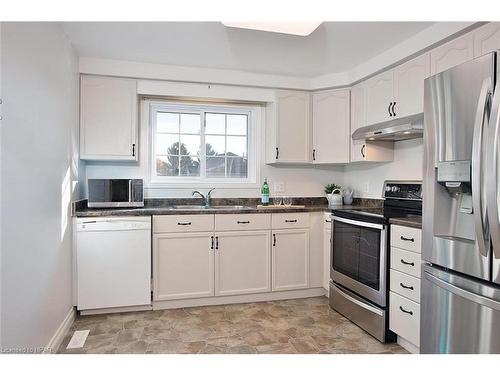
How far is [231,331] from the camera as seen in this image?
96.3 inches

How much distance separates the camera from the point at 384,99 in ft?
9.34

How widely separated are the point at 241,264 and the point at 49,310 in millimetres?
1564

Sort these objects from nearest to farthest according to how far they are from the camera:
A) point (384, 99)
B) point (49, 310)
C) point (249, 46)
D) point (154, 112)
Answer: point (49, 310) → point (249, 46) → point (384, 99) → point (154, 112)

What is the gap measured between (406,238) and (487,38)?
4.39ft

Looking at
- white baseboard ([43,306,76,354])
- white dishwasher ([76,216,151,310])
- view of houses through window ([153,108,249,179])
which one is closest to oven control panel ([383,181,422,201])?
view of houses through window ([153,108,249,179])

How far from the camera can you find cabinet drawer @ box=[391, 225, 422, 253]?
1.99 m

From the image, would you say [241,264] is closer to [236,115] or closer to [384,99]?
[236,115]

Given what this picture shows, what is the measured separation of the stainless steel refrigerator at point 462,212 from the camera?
1.34 meters

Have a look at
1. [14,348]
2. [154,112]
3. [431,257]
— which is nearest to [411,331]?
[431,257]

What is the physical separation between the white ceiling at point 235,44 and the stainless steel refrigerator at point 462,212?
992 millimetres

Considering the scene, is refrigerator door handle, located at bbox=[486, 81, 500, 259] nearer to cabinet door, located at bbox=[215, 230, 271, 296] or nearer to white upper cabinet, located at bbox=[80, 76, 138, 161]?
cabinet door, located at bbox=[215, 230, 271, 296]

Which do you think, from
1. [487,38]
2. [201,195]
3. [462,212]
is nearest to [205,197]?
[201,195]

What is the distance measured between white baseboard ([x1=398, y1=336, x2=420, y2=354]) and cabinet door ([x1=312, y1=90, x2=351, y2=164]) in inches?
68.6

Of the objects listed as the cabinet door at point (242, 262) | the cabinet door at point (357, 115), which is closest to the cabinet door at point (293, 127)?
the cabinet door at point (357, 115)
